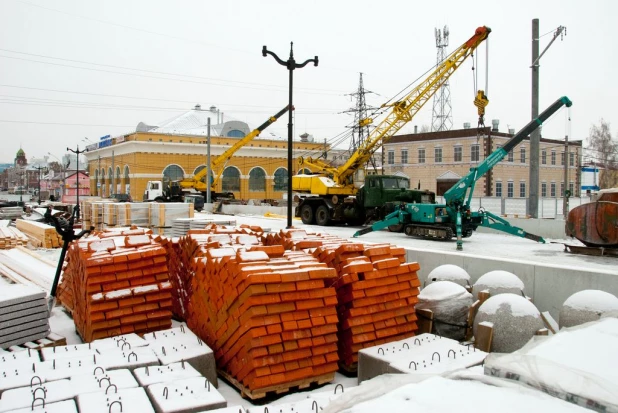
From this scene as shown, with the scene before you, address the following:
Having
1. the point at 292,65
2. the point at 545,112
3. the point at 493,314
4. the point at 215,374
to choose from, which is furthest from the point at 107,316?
the point at 545,112

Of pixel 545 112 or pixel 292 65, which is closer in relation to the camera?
pixel 292 65

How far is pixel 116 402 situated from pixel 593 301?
20.3 feet

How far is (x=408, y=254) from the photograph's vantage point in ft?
35.3

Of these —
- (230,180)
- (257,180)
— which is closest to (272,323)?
(230,180)

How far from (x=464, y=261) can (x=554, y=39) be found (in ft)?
37.2

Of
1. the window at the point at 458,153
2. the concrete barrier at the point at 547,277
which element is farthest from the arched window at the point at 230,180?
the concrete barrier at the point at 547,277

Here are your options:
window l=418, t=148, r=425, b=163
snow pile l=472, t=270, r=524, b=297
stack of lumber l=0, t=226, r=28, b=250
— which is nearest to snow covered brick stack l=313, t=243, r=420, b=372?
snow pile l=472, t=270, r=524, b=297

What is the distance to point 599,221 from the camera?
13.4 m

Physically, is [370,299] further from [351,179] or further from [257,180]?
[257,180]

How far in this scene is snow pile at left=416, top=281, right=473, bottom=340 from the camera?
7.63m

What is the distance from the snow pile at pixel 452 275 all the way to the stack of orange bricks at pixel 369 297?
1.69 m

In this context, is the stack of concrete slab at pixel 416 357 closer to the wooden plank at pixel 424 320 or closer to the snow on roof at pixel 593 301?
the wooden plank at pixel 424 320

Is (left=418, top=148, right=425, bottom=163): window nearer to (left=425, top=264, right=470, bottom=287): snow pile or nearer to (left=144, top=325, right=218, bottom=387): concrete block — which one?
(left=425, top=264, right=470, bottom=287): snow pile

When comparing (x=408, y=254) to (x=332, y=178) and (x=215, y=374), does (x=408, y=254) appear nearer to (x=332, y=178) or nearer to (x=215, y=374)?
(x=215, y=374)
